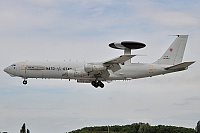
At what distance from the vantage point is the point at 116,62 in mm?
86312

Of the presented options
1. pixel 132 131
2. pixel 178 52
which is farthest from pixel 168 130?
pixel 178 52

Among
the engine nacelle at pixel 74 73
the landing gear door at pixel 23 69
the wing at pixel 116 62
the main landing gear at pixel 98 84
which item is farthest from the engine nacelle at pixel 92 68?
the landing gear door at pixel 23 69

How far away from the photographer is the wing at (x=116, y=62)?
8431cm

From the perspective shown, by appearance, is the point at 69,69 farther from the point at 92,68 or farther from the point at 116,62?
the point at 116,62

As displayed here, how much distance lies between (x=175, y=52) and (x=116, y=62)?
1127 centimetres

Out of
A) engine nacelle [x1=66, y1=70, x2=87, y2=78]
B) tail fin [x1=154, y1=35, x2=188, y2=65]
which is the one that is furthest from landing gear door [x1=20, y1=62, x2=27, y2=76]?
tail fin [x1=154, y1=35, x2=188, y2=65]

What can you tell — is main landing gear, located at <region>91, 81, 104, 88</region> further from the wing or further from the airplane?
the wing

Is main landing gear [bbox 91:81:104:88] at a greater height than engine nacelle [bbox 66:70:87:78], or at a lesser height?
lesser

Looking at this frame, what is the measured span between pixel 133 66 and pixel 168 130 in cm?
7154

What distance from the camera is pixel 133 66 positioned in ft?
293

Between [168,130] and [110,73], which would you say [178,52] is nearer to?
[110,73]

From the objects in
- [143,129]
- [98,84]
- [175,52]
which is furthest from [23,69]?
[143,129]

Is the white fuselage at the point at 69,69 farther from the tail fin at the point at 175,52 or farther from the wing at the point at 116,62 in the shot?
the tail fin at the point at 175,52

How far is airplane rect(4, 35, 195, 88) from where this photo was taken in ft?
282
